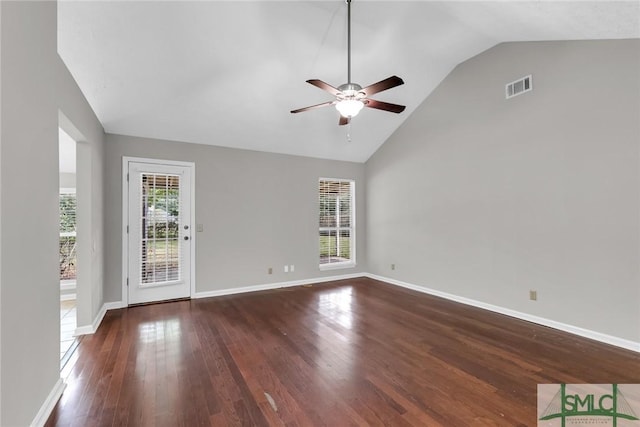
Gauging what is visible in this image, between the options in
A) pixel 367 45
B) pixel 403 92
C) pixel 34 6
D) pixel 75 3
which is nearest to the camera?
pixel 34 6

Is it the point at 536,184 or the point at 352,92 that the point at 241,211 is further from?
the point at 536,184

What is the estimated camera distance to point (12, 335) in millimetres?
1484

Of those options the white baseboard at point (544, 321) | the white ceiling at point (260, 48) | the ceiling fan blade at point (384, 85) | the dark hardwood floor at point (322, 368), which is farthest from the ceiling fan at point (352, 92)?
the white baseboard at point (544, 321)

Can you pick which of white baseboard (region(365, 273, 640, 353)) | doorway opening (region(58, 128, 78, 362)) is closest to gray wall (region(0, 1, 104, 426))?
doorway opening (region(58, 128, 78, 362))

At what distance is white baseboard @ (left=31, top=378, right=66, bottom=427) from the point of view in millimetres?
1735

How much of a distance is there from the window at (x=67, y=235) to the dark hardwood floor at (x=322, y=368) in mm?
1869

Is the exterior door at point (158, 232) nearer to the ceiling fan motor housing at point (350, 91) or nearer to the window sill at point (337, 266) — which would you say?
the window sill at point (337, 266)

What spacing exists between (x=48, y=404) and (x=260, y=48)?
360 cm

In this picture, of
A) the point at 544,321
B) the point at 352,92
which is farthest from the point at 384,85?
the point at 544,321

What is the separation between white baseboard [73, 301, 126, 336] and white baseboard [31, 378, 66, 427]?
1209mm

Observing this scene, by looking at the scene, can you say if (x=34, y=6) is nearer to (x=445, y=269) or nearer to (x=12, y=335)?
(x=12, y=335)

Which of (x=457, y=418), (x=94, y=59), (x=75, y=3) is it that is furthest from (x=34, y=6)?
(x=457, y=418)

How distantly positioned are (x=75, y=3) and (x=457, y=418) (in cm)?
420

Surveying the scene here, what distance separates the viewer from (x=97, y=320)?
3430 millimetres
